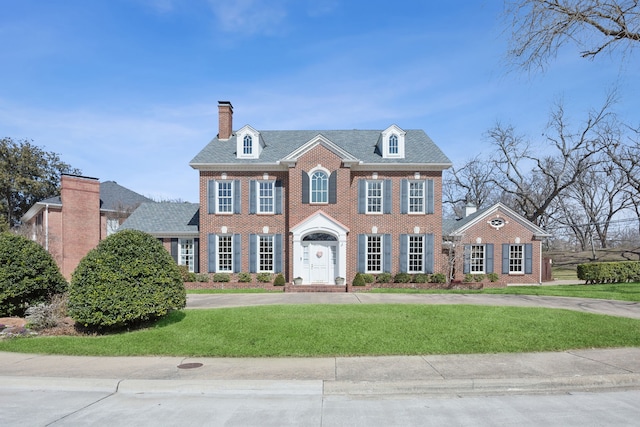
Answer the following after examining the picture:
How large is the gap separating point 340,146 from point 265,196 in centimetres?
533

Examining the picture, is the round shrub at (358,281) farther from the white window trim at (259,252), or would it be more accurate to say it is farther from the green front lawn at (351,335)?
the green front lawn at (351,335)

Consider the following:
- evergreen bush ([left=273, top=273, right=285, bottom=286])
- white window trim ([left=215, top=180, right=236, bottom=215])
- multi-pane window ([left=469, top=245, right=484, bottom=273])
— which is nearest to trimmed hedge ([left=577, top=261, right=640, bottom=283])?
multi-pane window ([left=469, top=245, right=484, bottom=273])

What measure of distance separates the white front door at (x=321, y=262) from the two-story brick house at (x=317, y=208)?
5 cm

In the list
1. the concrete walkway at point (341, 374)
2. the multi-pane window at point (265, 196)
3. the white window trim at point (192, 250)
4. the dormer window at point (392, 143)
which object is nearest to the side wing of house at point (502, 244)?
the dormer window at point (392, 143)

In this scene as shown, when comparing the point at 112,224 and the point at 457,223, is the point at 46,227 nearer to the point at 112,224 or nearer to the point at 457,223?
the point at 112,224

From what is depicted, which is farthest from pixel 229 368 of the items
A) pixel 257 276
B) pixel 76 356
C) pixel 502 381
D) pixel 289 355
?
pixel 257 276

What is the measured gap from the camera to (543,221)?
5038 centimetres

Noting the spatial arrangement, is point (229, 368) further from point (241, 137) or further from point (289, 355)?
point (241, 137)

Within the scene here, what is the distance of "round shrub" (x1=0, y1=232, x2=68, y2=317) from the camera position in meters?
12.0

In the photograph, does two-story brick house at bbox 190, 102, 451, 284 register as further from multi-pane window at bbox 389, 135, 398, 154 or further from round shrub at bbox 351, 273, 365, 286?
round shrub at bbox 351, 273, 365, 286

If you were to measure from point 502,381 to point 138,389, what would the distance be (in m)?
5.71

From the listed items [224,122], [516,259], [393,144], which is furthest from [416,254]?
[224,122]

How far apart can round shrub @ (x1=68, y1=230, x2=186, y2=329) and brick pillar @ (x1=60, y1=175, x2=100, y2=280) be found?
70.3 feet

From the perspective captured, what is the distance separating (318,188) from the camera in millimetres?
23000
